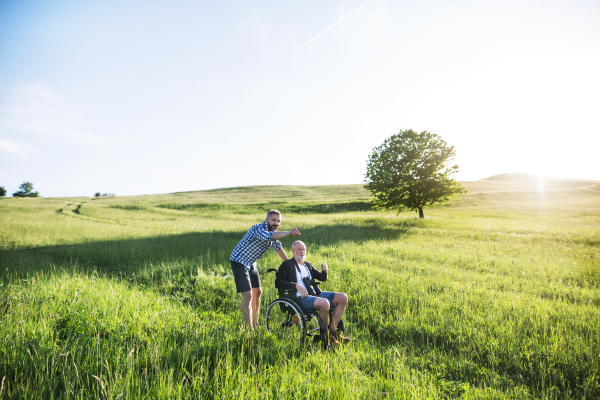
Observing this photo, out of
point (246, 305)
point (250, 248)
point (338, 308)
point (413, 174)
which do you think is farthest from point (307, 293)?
point (413, 174)

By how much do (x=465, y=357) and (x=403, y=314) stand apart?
1341 mm

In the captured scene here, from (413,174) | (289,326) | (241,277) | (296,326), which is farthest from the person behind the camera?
(413,174)

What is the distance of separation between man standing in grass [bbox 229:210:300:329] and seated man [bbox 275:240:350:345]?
0.41 meters

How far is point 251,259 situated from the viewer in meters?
5.20

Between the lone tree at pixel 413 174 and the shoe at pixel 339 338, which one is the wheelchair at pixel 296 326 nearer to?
the shoe at pixel 339 338

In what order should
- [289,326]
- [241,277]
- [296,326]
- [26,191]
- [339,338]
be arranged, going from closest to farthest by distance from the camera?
[339,338] < [289,326] < [296,326] < [241,277] < [26,191]

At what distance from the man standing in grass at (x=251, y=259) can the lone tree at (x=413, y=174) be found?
67.1 feet

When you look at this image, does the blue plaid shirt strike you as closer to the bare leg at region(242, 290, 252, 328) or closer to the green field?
the bare leg at region(242, 290, 252, 328)

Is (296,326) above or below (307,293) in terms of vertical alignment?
below

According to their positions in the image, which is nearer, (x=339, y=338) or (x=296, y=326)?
(x=339, y=338)

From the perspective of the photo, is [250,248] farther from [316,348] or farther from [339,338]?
[339,338]

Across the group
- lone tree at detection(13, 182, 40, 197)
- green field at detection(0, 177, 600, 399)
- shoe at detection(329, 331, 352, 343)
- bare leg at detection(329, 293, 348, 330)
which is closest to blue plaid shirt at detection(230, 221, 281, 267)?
green field at detection(0, 177, 600, 399)

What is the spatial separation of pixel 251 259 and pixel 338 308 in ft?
6.13

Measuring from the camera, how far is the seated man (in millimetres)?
4156
